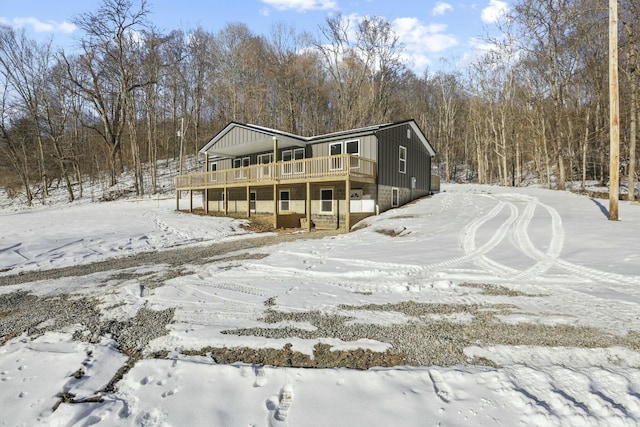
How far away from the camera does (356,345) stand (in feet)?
10.3

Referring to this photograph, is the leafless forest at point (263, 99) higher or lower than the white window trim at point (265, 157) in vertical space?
higher

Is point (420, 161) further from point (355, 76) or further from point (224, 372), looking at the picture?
point (224, 372)

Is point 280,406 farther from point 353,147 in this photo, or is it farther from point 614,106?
point 353,147

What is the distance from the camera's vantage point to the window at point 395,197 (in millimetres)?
16852

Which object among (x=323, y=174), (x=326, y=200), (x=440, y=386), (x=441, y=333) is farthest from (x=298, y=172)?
(x=440, y=386)

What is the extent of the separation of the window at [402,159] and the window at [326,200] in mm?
4674

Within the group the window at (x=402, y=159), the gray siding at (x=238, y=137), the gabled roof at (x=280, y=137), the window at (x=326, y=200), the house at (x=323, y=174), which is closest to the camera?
the house at (x=323, y=174)

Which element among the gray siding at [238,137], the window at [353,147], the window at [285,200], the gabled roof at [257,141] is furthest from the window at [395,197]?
the gray siding at [238,137]

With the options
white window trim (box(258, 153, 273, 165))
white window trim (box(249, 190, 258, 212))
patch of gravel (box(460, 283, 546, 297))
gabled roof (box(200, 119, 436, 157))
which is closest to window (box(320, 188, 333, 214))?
gabled roof (box(200, 119, 436, 157))

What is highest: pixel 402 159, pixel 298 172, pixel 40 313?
pixel 402 159

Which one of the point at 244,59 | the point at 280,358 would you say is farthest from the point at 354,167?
the point at 244,59

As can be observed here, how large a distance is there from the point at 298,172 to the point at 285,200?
357cm

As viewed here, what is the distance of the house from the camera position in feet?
48.1

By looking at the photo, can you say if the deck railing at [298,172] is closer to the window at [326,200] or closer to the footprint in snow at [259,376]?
the window at [326,200]
